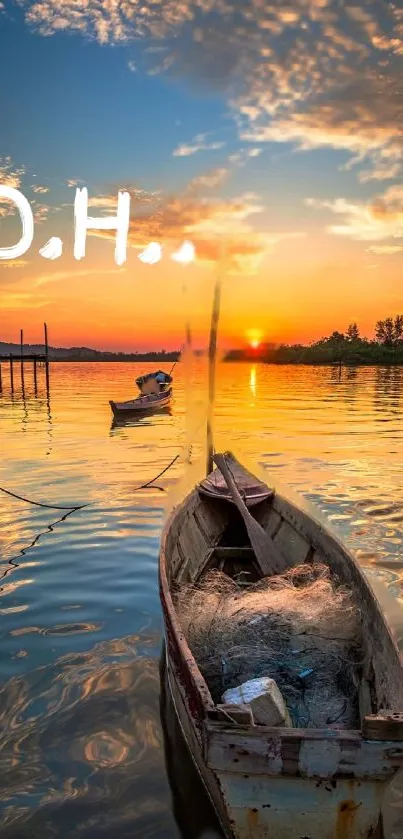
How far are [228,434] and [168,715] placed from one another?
23633 millimetres

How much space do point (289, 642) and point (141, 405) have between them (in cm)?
2988

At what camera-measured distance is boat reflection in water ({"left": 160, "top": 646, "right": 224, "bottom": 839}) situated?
14.4 feet

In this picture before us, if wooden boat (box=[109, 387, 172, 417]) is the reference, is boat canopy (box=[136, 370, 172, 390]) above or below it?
above

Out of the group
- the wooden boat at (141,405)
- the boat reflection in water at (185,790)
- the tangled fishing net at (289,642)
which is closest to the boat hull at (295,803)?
the boat reflection in water at (185,790)

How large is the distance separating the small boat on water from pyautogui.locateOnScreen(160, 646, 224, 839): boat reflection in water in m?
27.0

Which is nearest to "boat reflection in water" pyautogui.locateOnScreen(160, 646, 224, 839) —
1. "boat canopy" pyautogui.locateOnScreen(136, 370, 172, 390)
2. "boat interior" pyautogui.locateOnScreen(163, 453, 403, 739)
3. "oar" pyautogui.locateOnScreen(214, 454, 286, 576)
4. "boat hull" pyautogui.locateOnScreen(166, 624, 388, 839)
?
"boat hull" pyautogui.locateOnScreen(166, 624, 388, 839)

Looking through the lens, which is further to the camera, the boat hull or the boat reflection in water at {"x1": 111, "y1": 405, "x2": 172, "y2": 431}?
the boat reflection in water at {"x1": 111, "y1": 405, "x2": 172, "y2": 431}

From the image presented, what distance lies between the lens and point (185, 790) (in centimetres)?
478

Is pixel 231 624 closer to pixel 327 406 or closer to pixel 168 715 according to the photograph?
pixel 168 715

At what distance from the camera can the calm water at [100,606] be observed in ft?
15.6

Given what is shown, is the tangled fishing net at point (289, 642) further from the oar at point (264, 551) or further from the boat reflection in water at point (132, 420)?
the boat reflection in water at point (132, 420)

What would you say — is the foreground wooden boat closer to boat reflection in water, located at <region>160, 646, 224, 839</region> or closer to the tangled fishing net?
boat reflection in water, located at <region>160, 646, 224, 839</region>

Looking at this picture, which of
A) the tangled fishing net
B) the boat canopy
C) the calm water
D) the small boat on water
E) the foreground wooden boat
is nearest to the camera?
the foreground wooden boat

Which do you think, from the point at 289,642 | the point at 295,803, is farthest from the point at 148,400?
the point at 295,803
